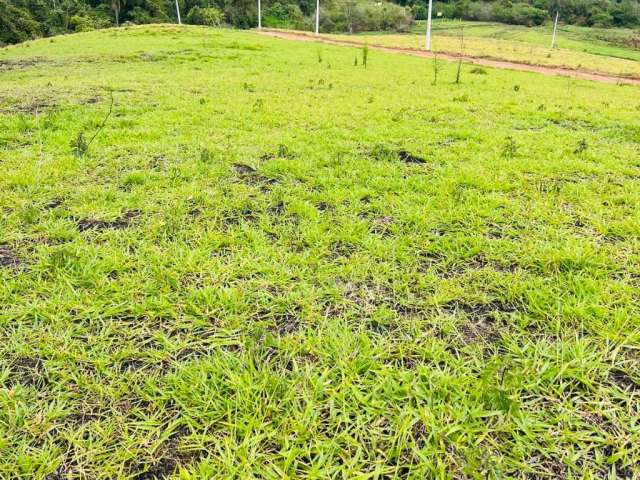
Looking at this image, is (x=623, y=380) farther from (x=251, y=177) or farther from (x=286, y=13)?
(x=286, y=13)

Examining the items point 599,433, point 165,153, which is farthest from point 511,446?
point 165,153

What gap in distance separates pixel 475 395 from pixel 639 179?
178 inches

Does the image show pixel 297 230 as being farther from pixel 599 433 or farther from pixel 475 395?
pixel 599 433

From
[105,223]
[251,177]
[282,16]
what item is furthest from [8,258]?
[282,16]

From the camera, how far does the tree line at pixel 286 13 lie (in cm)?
5450

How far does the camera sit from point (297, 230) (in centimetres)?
360

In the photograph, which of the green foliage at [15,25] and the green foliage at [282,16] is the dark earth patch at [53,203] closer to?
the green foliage at [15,25]

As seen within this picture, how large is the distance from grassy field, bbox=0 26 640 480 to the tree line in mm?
58586

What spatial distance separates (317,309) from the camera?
2.65 meters

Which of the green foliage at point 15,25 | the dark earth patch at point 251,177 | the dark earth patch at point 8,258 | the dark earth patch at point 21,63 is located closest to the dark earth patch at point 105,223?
the dark earth patch at point 8,258

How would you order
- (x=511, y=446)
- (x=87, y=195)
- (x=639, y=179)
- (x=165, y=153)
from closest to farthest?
(x=511, y=446), (x=87, y=195), (x=639, y=179), (x=165, y=153)

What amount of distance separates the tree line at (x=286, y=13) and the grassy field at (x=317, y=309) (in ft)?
192

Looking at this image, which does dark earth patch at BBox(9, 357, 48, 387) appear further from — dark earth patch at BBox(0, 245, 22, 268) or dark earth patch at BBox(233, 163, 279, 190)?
dark earth patch at BBox(233, 163, 279, 190)

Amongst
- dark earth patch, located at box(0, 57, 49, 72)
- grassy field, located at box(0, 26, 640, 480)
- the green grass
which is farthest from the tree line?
grassy field, located at box(0, 26, 640, 480)
